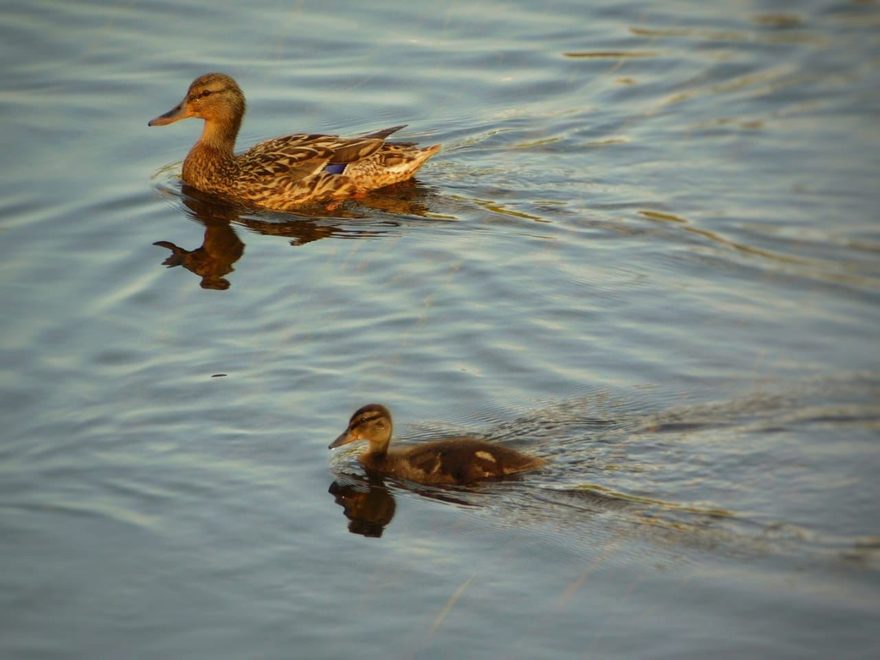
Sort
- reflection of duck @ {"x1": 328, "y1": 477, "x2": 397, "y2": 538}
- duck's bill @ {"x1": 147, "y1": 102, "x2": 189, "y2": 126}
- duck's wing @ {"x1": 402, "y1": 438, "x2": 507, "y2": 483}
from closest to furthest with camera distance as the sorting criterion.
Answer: reflection of duck @ {"x1": 328, "y1": 477, "x2": 397, "y2": 538} < duck's wing @ {"x1": 402, "y1": 438, "x2": 507, "y2": 483} < duck's bill @ {"x1": 147, "y1": 102, "x2": 189, "y2": 126}

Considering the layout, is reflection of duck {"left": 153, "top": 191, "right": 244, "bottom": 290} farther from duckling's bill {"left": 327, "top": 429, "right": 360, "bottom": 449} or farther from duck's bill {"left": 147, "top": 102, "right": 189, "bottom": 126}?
duckling's bill {"left": 327, "top": 429, "right": 360, "bottom": 449}

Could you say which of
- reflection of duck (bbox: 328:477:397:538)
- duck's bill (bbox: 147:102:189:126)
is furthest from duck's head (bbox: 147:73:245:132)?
reflection of duck (bbox: 328:477:397:538)

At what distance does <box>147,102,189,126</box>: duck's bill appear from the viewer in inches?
464

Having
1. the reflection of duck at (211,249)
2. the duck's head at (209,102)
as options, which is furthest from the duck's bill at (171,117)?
the reflection of duck at (211,249)

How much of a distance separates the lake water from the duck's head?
0.39 meters

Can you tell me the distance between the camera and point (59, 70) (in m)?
13.2

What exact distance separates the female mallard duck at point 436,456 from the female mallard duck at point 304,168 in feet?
14.3

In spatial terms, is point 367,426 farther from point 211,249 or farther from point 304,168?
point 304,168

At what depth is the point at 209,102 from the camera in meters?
11.9

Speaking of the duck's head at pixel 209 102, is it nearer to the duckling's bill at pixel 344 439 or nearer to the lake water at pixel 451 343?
the lake water at pixel 451 343

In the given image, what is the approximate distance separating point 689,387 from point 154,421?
9.48 feet

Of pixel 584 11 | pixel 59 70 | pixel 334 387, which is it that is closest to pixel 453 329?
pixel 334 387

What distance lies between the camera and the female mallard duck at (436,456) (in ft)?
23.7

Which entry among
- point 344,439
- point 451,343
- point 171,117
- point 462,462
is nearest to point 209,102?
point 171,117
